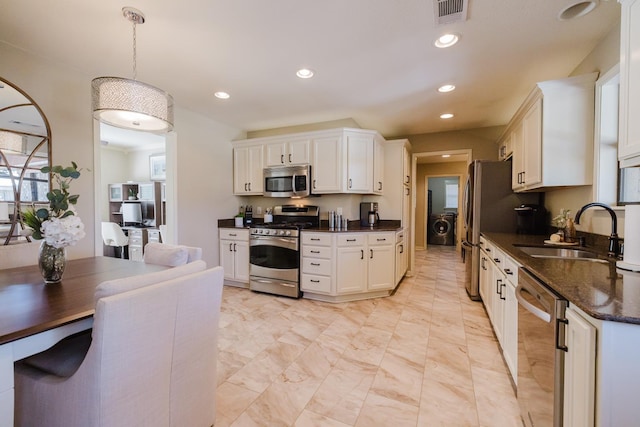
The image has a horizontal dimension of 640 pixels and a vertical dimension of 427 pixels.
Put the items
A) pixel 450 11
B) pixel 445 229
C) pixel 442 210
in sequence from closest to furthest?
pixel 450 11 < pixel 445 229 < pixel 442 210

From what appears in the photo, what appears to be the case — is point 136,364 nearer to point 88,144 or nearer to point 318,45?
point 318,45

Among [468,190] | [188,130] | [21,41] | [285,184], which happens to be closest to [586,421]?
[468,190]

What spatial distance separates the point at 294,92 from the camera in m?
2.96

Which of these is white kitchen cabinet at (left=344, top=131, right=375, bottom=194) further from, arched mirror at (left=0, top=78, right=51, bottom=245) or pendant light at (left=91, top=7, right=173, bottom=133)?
arched mirror at (left=0, top=78, right=51, bottom=245)

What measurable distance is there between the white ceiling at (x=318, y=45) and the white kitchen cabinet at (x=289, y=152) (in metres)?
0.69

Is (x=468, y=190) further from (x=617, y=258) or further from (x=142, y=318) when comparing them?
(x=142, y=318)

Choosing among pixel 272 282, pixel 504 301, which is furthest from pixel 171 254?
pixel 504 301

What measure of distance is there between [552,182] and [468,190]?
1.30 m

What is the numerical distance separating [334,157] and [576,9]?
2445 millimetres

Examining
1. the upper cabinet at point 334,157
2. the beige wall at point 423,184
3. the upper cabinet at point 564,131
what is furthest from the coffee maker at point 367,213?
the beige wall at point 423,184

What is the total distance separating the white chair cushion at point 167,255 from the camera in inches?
75.3

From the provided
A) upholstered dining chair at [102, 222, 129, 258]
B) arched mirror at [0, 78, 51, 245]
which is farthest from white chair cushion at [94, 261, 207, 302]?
upholstered dining chair at [102, 222, 129, 258]

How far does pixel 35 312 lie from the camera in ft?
3.34

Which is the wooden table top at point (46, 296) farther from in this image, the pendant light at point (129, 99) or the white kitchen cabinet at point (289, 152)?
the white kitchen cabinet at point (289, 152)
